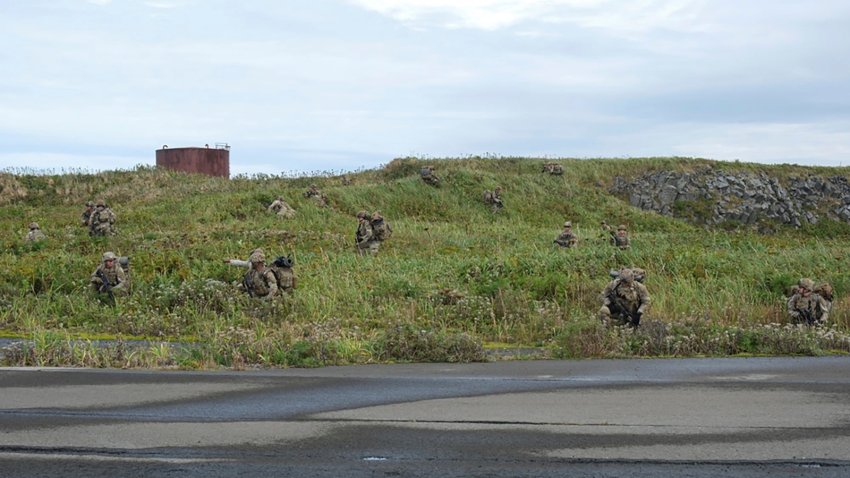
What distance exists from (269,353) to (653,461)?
270 inches

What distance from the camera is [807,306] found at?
15.4m

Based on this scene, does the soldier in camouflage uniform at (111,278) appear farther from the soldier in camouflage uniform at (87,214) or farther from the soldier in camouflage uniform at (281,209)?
the soldier in camouflage uniform at (281,209)

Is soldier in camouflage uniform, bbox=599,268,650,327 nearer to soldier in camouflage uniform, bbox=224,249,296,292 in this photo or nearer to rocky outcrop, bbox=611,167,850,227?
soldier in camouflage uniform, bbox=224,249,296,292

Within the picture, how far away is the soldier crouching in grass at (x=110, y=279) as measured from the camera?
59.9 feet

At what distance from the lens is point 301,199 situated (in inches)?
1499

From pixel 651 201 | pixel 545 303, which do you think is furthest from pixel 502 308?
pixel 651 201

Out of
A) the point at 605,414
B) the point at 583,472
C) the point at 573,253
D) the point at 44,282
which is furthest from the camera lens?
the point at 573,253

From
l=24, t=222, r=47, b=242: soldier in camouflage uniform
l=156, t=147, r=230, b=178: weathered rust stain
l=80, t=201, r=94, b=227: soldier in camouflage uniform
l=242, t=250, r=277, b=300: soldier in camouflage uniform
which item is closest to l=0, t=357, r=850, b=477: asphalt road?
l=242, t=250, r=277, b=300: soldier in camouflage uniform

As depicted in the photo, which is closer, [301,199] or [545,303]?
[545,303]

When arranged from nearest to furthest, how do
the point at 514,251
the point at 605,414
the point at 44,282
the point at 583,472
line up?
the point at 583,472, the point at 605,414, the point at 44,282, the point at 514,251

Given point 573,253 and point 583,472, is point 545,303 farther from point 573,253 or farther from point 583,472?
point 583,472

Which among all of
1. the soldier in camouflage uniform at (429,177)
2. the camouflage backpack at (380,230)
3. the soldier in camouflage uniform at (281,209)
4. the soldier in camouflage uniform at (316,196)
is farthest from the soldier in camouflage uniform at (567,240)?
the soldier in camouflage uniform at (429,177)

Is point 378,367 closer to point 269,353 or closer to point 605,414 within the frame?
point 269,353

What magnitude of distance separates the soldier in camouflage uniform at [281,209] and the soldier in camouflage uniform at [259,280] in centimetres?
1784
